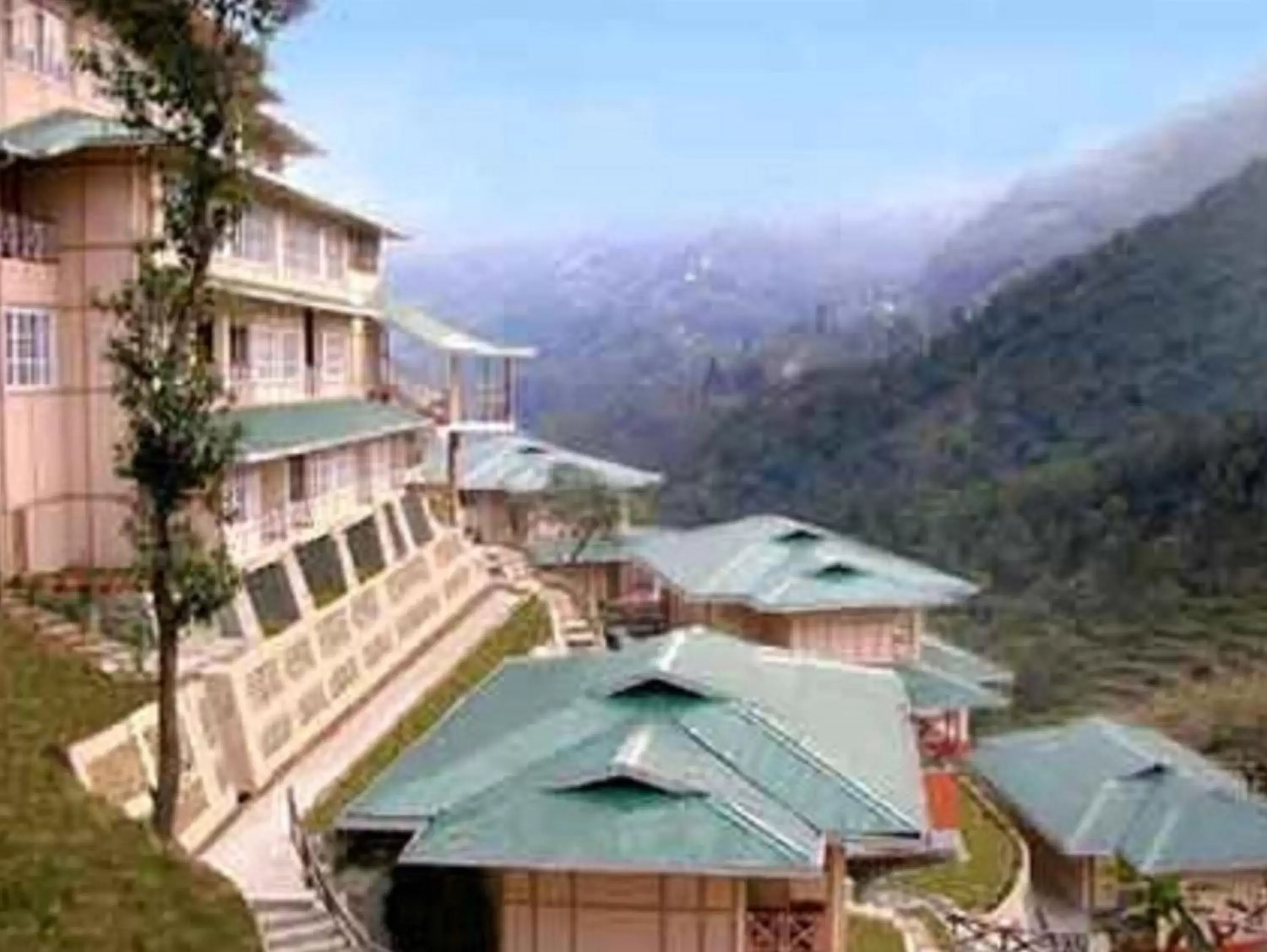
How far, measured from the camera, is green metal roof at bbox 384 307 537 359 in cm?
4469

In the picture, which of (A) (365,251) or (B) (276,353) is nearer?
(B) (276,353)

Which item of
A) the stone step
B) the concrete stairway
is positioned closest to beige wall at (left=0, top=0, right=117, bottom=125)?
the concrete stairway

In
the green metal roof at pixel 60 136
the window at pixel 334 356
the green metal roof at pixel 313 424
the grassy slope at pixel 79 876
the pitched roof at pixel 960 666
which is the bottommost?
the pitched roof at pixel 960 666

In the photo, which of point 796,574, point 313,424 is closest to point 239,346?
point 313,424

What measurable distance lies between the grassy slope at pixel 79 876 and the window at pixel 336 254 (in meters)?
18.1

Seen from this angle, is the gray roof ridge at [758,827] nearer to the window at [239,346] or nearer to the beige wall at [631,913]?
the beige wall at [631,913]

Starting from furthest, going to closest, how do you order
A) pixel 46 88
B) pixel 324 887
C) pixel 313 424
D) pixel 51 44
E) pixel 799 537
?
pixel 799 537 < pixel 313 424 < pixel 51 44 < pixel 46 88 < pixel 324 887

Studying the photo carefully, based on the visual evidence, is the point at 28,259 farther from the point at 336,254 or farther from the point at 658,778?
the point at 336,254

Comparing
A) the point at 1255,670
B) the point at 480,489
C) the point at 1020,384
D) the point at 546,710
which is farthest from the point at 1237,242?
the point at 546,710

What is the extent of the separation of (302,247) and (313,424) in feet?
11.6

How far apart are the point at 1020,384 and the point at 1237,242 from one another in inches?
700

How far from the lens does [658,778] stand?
16891 mm

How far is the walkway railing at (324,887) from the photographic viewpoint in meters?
17.6

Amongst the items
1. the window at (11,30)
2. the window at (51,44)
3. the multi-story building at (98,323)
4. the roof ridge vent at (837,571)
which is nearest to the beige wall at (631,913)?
the multi-story building at (98,323)
